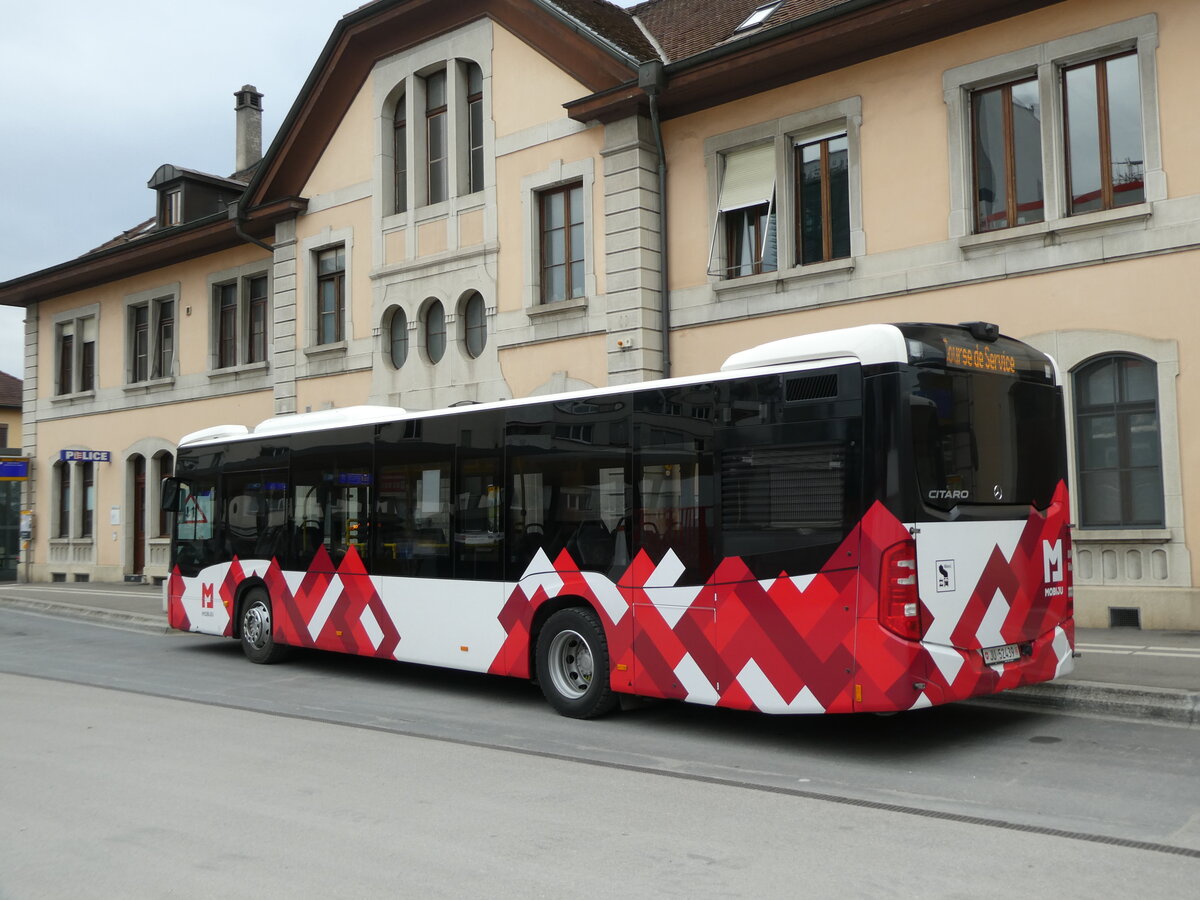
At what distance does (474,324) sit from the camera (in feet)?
66.4

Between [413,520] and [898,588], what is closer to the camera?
[898,588]

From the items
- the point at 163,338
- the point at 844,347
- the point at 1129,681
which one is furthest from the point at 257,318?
the point at 1129,681

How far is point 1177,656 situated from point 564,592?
587 cm

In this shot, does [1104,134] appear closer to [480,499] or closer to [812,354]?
[812,354]

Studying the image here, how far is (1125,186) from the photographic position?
1349 centimetres

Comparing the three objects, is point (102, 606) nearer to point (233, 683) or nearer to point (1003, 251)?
point (233, 683)

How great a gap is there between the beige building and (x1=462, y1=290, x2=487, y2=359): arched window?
2.3 inches

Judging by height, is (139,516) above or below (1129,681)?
above

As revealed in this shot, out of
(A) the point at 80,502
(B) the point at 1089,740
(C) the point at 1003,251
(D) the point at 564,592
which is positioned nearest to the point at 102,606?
(A) the point at 80,502

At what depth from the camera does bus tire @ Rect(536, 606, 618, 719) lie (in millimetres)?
9570

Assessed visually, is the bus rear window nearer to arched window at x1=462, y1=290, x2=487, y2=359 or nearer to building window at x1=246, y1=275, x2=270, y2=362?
arched window at x1=462, y1=290, x2=487, y2=359

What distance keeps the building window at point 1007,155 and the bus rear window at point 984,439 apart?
6068 millimetres

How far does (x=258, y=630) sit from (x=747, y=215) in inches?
346

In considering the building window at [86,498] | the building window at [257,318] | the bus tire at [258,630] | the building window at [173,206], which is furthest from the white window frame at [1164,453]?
the building window at [86,498]
